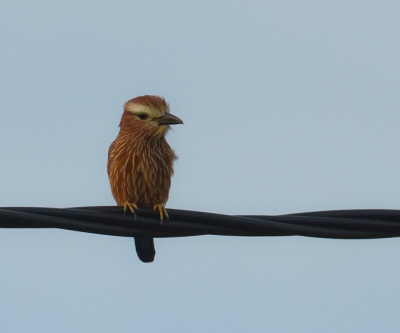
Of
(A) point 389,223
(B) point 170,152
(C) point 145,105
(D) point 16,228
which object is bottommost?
(D) point 16,228

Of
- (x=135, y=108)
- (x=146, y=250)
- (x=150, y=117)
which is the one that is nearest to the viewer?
(x=146, y=250)

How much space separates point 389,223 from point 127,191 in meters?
3.33

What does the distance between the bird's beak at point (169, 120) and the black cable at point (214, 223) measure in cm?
275

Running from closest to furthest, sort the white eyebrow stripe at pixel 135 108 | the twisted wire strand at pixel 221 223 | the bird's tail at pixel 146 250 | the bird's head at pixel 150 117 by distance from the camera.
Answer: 1. the twisted wire strand at pixel 221 223
2. the bird's tail at pixel 146 250
3. the bird's head at pixel 150 117
4. the white eyebrow stripe at pixel 135 108

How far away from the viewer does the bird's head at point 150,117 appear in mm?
7086

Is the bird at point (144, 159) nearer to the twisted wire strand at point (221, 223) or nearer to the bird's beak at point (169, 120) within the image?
the bird's beak at point (169, 120)

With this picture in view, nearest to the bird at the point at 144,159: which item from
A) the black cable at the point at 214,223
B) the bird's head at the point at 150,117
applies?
the bird's head at the point at 150,117

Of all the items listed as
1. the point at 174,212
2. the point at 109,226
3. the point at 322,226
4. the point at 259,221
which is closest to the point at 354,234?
the point at 322,226

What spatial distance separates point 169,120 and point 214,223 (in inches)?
118

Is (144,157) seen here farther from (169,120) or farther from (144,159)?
(169,120)

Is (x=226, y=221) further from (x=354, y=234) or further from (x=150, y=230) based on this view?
(x=354, y=234)

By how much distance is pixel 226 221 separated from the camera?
413cm

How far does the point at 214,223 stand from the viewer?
4141 millimetres

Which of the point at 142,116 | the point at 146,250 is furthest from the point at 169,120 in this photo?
the point at 146,250
